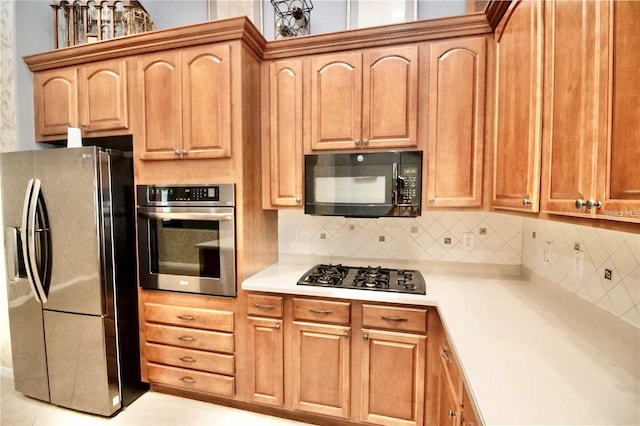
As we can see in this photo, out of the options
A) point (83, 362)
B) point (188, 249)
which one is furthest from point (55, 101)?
point (83, 362)

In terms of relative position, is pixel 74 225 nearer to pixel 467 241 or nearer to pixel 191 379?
pixel 191 379

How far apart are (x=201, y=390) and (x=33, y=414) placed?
1.14 metres

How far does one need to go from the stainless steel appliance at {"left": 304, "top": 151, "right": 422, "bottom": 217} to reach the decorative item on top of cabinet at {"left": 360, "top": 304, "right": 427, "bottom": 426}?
601 mm

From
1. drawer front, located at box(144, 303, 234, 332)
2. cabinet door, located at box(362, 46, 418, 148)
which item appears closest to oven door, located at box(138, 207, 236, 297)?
drawer front, located at box(144, 303, 234, 332)

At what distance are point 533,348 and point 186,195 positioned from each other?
6.31 feet

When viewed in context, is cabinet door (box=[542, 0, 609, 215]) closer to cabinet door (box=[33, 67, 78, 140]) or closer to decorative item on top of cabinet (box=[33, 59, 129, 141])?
decorative item on top of cabinet (box=[33, 59, 129, 141])

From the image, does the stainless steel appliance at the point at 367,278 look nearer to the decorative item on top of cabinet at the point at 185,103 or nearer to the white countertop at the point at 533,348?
A: the white countertop at the point at 533,348

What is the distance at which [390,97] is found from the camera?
1841 mm

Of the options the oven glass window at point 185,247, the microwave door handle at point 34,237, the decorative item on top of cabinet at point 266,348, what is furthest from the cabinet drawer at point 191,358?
the microwave door handle at point 34,237

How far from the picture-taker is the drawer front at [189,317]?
189 cm

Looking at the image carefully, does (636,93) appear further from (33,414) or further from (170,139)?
(33,414)

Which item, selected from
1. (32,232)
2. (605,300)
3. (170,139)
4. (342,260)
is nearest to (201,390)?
(342,260)

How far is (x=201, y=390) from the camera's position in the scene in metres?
1.96

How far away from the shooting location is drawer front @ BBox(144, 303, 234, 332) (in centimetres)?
189
